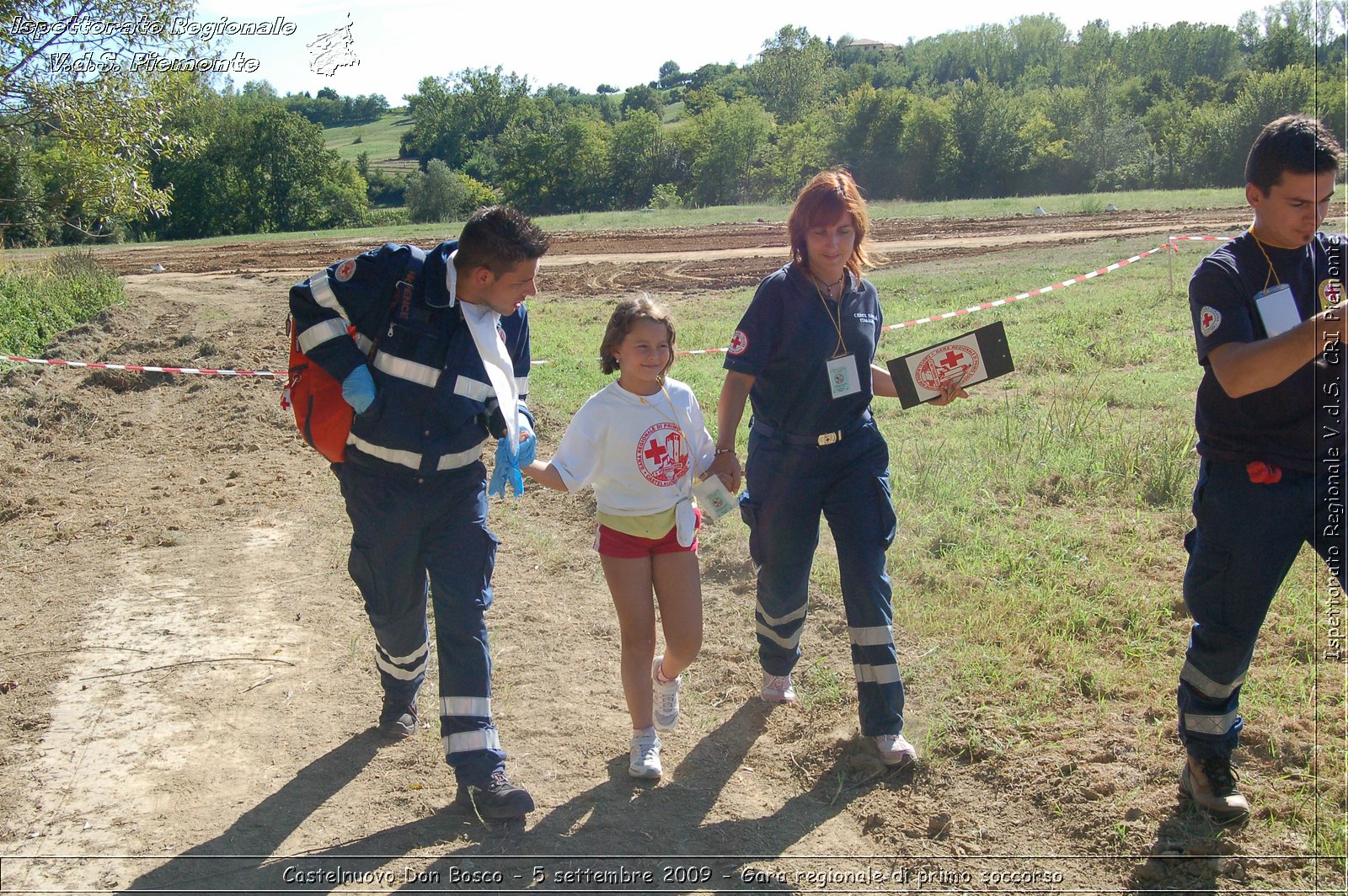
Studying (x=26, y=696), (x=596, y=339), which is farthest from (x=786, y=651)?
(x=596, y=339)

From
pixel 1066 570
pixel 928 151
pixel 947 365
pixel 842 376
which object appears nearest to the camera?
pixel 842 376

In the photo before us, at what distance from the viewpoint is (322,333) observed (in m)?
3.75

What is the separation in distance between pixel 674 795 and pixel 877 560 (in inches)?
47.7

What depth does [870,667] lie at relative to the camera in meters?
4.03

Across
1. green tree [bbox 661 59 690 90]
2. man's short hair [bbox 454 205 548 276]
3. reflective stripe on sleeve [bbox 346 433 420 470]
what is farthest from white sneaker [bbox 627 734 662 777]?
green tree [bbox 661 59 690 90]

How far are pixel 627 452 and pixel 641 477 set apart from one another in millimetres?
105

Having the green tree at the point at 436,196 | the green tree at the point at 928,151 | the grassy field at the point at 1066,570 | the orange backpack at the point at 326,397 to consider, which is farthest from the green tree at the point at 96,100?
the green tree at the point at 928,151

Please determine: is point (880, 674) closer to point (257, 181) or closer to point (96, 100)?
point (96, 100)

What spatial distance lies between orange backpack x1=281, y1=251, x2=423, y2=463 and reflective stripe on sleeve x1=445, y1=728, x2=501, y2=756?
3.77 ft

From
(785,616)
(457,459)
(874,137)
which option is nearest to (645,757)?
(785,616)

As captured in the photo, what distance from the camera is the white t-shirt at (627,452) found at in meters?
3.81

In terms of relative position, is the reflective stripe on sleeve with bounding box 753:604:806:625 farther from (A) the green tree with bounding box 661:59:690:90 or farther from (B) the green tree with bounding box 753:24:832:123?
(A) the green tree with bounding box 661:59:690:90

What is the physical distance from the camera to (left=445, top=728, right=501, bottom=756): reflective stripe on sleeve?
3.83 meters

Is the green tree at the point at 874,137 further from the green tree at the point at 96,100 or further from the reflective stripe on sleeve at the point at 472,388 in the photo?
the reflective stripe on sleeve at the point at 472,388
